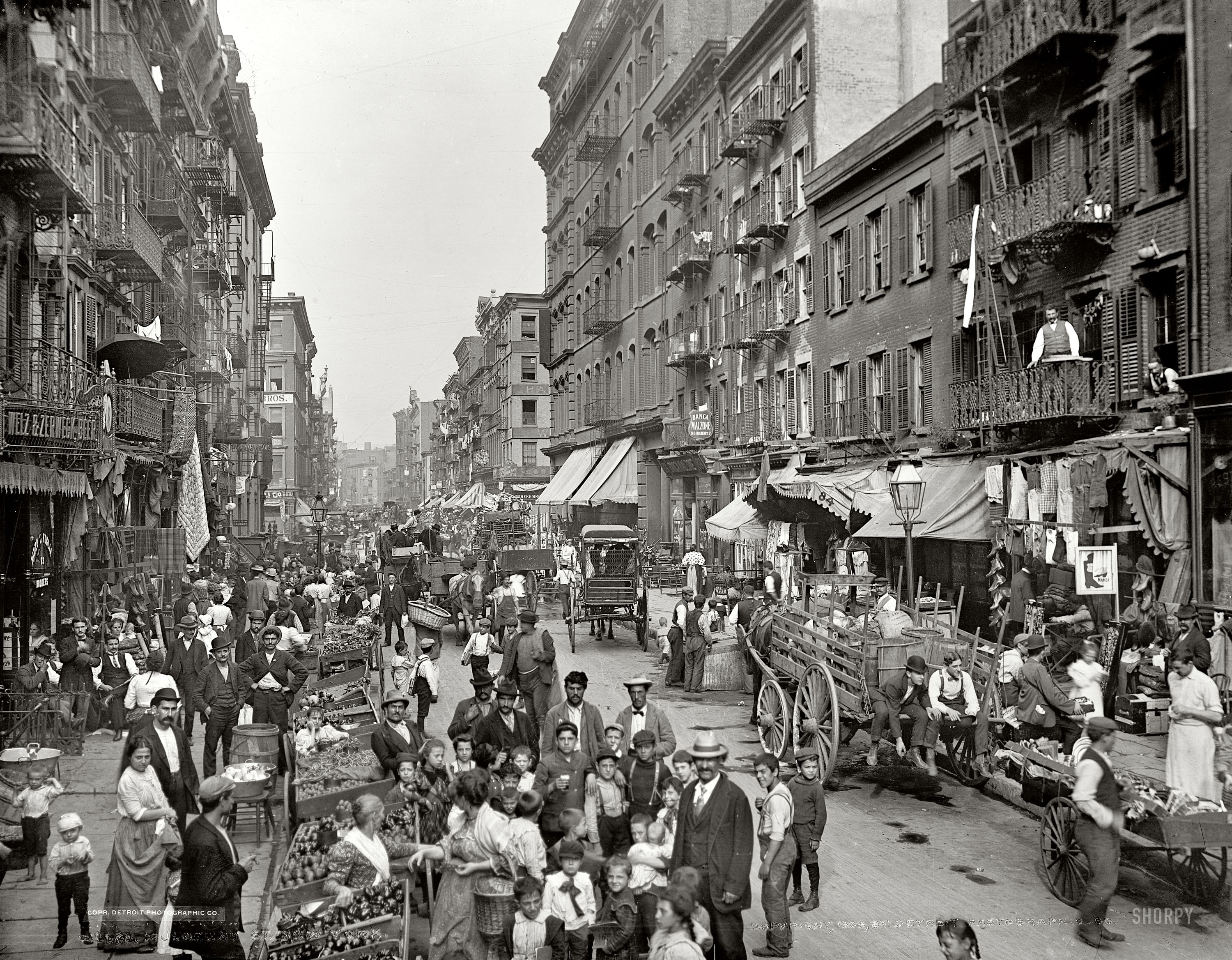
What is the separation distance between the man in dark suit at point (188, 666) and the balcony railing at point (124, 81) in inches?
504

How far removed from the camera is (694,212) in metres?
41.0

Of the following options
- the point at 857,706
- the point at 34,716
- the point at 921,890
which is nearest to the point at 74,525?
the point at 34,716

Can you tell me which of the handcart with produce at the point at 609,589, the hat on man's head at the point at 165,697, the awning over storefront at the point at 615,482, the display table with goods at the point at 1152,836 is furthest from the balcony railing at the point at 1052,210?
the awning over storefront at the point at 615,482

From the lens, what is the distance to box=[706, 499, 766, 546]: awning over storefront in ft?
99.7

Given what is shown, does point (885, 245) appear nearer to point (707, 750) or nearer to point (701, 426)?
point (701, 426)

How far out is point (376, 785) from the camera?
30.1 ft

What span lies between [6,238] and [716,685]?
13667 mm

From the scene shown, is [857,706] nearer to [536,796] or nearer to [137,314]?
[536,796]

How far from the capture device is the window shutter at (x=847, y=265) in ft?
93.9

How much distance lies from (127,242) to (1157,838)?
22.4 meters

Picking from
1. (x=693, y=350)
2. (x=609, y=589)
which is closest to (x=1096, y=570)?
(x=609, y=589)

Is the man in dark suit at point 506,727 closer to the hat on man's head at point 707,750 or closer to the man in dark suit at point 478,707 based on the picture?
the man in dark suit at point 478,707

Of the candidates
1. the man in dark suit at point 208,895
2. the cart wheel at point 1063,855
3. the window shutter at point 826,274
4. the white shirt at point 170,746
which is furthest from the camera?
the window shutter at point 826,274

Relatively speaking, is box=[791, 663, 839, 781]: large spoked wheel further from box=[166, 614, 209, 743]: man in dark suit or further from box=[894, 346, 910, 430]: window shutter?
box=[894, 346, 910, 430]: window shutter
